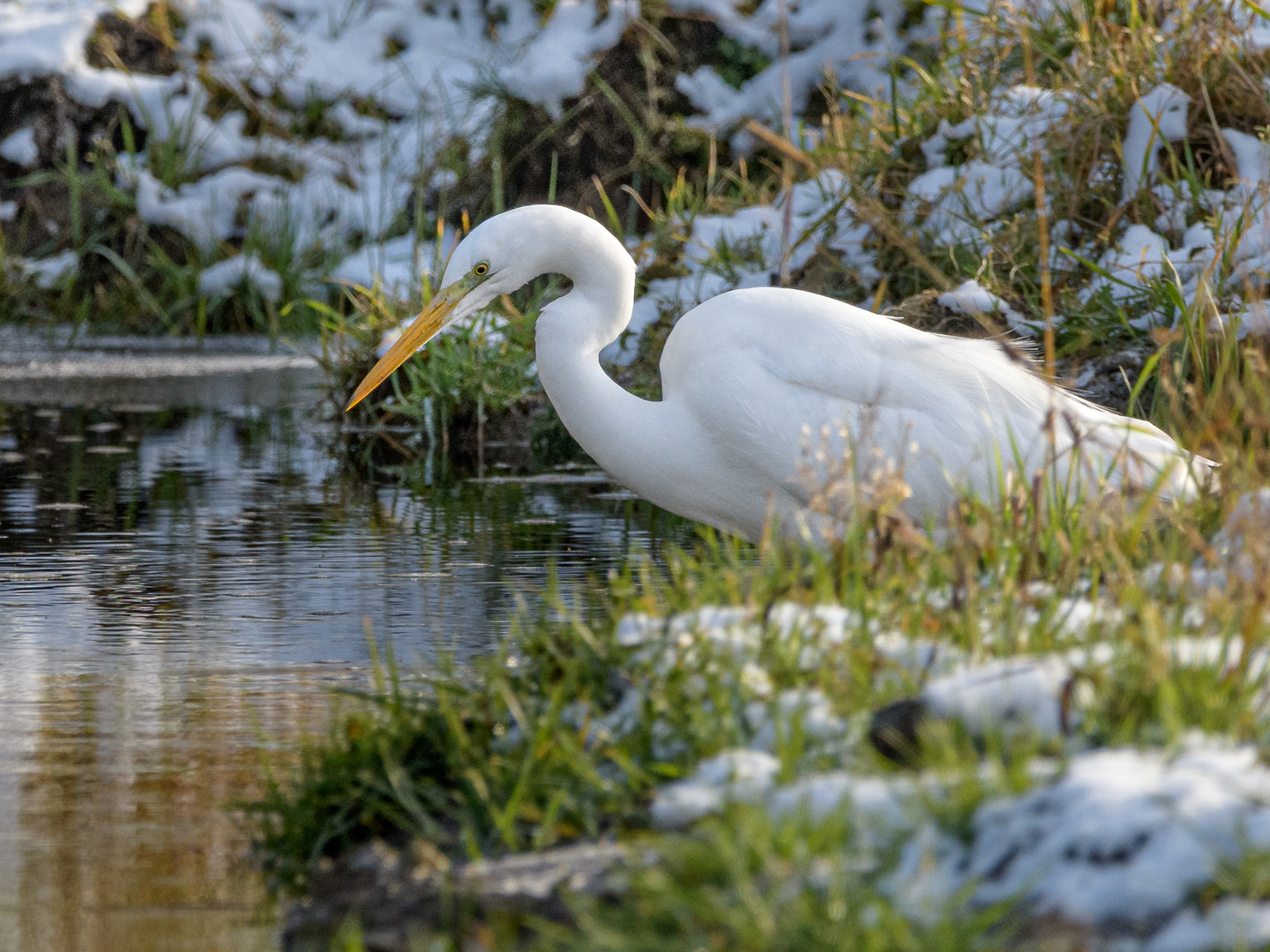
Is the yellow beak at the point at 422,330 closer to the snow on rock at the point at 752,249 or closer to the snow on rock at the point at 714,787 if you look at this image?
the snow on rock at the point at 714,787

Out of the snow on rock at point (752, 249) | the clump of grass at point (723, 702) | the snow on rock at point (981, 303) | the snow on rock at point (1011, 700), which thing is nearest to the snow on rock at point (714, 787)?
the clump of grass at point (723, 702)

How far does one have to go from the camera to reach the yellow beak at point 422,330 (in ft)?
14.6

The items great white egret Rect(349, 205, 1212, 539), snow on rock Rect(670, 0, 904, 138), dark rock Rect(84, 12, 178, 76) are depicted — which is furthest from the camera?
dark rock Rect(84, 12, 178, 76)

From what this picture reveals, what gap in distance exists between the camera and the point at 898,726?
2.46 meters

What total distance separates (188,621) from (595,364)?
1.21 meters

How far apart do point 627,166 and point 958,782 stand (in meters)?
9.70

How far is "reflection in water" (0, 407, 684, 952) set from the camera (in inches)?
101

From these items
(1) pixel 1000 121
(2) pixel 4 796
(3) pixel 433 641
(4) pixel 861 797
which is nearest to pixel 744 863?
(4) pixel 861 797

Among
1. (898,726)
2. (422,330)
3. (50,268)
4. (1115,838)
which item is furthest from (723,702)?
(50,268)

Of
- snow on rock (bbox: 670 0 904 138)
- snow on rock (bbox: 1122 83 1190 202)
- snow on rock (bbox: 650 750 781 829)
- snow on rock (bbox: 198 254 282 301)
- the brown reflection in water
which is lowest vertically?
the brown reflection in water

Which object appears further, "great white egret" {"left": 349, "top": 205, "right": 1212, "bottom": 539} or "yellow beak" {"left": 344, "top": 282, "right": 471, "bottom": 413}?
"yellow beak" {"left": 344, "top": 282, "right": 471, "bottom": 413}

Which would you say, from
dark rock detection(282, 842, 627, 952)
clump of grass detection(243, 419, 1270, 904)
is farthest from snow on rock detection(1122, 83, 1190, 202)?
dark rock detection(282, 842, 627, 952)

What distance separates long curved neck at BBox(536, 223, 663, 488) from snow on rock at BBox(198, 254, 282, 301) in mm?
7605

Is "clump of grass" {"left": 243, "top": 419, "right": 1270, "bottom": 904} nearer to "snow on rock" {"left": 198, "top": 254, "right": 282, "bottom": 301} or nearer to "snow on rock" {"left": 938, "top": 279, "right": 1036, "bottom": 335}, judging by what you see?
"snow on rock" {"left": 938, "top": 279, "right": 1036, "bottom": 335}
